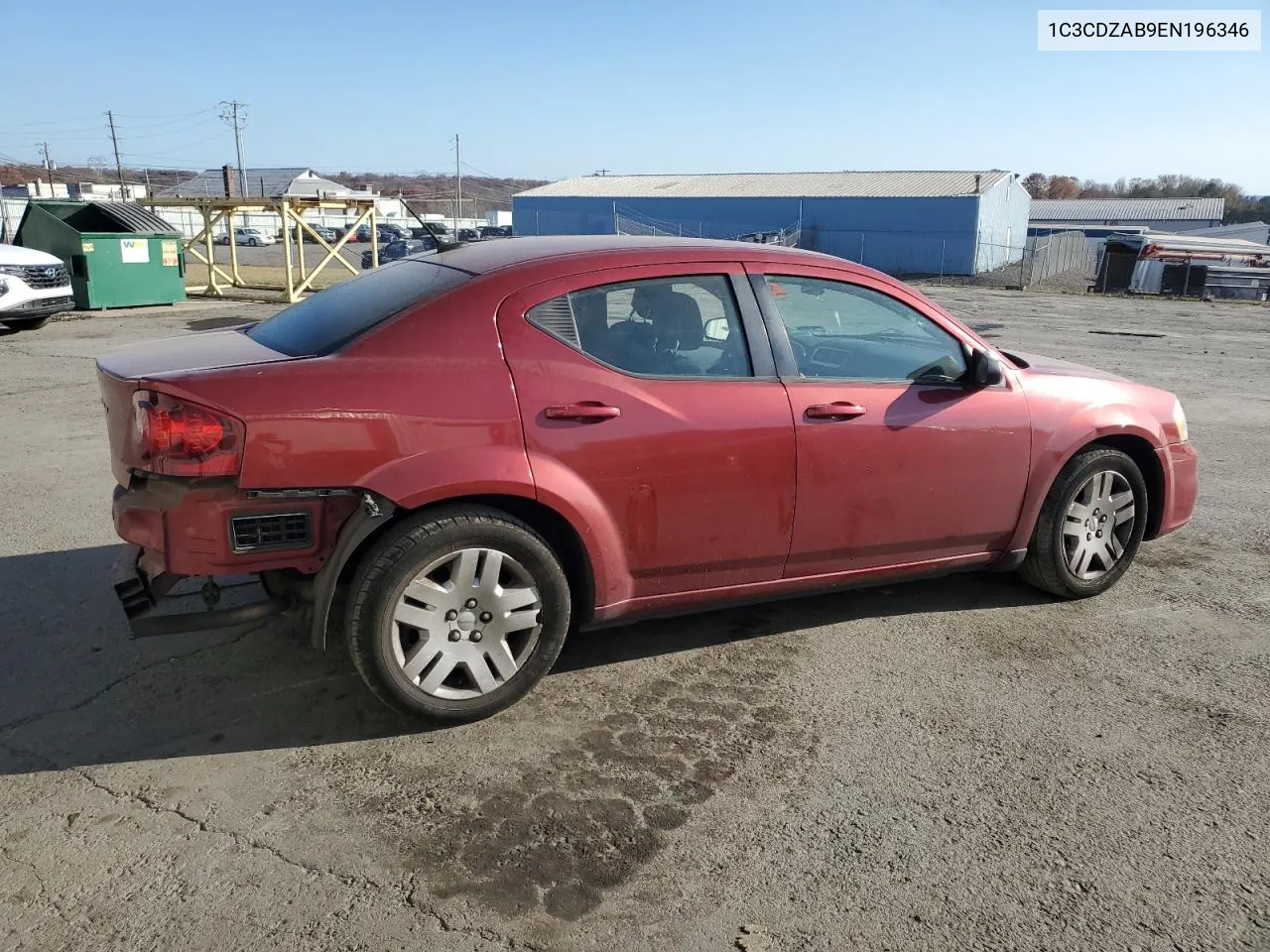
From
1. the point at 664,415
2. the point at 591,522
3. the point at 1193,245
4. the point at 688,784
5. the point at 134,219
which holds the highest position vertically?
the point at 134,219

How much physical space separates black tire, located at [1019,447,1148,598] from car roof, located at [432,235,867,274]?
1443 mm

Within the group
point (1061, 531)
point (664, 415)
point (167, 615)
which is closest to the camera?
point (167, 615)

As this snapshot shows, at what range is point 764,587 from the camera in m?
3.98

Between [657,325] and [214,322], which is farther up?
[657,325]

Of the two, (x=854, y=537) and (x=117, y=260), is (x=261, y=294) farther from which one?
(x=854, y=537)

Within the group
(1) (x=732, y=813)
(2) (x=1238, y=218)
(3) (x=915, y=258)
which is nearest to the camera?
(1) (x=732, y=813)

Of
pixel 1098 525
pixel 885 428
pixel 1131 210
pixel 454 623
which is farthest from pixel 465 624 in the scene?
pixel 1131 210

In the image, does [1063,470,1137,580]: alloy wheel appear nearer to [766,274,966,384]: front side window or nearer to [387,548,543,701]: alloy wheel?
[766,274,966,384]: front side window

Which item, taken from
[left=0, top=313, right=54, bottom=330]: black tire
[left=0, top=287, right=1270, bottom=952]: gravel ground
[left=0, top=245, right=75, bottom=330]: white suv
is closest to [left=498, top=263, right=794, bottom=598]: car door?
[left=0, top=287, right=1270, bottom=952]: gravel ground

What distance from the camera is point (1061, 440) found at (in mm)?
4418

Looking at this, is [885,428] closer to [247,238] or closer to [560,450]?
[560,450]

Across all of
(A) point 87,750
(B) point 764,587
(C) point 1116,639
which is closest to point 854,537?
(B) point 764,587

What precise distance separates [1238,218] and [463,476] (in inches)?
4872

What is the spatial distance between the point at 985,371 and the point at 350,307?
262cm
